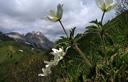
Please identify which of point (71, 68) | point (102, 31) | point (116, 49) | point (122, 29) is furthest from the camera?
point (122, 29)

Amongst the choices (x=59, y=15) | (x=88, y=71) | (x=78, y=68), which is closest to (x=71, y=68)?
(x=78, y=68)

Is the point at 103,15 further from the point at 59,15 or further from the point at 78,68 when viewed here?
the point at 78,68

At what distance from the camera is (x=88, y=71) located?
7164 mm

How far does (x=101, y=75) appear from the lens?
6.80 metres

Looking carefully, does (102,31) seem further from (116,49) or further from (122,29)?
(122,29)

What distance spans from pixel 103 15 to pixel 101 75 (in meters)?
0.92

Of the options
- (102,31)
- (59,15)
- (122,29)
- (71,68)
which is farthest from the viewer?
(122,29)

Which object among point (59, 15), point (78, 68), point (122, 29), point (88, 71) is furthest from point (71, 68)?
point (122, 29)

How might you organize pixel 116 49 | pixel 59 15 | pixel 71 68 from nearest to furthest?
pixel 59 15
pixel 116 49
pixel 71 68

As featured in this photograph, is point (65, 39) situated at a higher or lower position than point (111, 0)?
lower

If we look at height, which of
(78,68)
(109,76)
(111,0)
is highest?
(111,0)

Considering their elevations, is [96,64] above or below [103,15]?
below

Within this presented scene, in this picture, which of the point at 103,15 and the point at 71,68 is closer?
the point at 103,15

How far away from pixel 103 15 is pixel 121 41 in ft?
5.60
